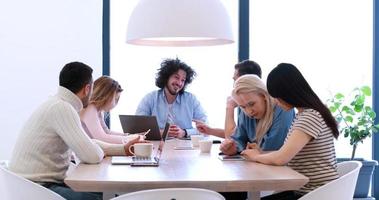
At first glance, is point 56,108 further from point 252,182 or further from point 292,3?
point 292,3

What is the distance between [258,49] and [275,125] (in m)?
2.34

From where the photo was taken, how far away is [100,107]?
340 centimetres

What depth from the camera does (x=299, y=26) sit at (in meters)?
5.02

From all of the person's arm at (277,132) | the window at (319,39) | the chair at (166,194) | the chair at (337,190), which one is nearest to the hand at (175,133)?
the person's arm at (277,132)

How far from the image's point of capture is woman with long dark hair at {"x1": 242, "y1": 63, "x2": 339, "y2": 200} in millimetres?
2264

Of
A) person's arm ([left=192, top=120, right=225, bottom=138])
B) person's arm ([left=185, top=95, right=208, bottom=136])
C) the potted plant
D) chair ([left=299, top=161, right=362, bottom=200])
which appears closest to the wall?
person's arm ([left=185, top=95, right=208, bottom=136])

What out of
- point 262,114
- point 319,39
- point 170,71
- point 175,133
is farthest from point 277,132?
point 319,39

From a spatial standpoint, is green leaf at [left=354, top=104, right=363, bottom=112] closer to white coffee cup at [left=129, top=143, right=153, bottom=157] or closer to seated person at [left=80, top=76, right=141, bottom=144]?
seated person at [left=80, top=76, right=141, bottom=144]

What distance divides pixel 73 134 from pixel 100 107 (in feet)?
3.49

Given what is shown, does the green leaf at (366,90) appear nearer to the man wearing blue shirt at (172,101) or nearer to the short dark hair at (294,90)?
the man wearing blue shirt at (172,101)

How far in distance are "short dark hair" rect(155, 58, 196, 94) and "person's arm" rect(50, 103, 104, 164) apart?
218cm

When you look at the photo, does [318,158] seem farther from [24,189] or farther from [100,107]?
[100,107]

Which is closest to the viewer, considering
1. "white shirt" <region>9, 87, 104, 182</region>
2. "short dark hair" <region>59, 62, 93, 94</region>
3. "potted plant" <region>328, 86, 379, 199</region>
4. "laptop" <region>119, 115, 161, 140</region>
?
"white shirt" <region>9, 87, 104, 182</region>

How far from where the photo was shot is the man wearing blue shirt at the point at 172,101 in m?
4.45
